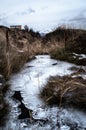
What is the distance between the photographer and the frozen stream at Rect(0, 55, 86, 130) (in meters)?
2.96

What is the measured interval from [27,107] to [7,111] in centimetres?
28

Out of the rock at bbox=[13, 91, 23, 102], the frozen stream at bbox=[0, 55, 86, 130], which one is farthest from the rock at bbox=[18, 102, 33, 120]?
the rock at bbox=[13, 91, 23, 102]

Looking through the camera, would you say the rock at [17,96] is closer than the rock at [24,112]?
No

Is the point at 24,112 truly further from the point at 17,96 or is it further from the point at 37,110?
the point at 17,96

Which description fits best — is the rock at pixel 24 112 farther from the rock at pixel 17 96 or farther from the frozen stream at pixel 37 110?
the rock at pixel 17 96

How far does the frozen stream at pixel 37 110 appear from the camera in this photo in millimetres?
2961

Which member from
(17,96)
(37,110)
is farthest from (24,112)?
(17,96)

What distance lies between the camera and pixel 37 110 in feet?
10.9

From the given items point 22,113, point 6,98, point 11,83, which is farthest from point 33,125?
point 11,83

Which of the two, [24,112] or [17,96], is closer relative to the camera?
[24,112]

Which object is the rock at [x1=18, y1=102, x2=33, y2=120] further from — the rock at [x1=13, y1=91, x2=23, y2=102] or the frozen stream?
the rock at [x1=13, y1=91, x2=23, y2=102]

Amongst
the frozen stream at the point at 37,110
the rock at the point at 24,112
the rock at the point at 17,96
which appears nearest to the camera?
the frozen stream at the point at 37,110

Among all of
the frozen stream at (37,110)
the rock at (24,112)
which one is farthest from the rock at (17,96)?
the rock at (24,112)

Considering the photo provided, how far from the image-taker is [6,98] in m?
3.71
